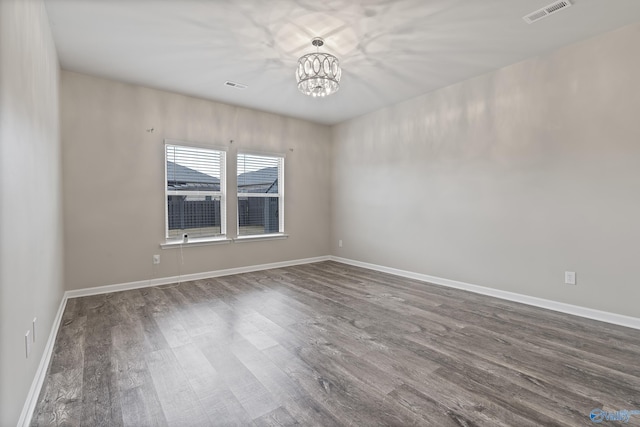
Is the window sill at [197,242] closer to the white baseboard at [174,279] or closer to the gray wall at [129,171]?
the gray wall at [129,171]

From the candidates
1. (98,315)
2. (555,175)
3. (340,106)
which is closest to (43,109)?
(98,315)

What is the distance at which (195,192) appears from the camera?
461cm

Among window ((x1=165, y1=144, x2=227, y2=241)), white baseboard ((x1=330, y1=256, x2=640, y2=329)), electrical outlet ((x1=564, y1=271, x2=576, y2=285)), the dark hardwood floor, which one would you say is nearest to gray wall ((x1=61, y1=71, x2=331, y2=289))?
window ((x1=165, y1=144, x2=227, y2=241))

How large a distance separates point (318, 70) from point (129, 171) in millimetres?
2946

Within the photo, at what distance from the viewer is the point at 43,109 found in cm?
238

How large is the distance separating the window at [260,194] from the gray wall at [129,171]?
196mm

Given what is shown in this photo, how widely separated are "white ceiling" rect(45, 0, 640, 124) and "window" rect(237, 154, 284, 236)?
149cm

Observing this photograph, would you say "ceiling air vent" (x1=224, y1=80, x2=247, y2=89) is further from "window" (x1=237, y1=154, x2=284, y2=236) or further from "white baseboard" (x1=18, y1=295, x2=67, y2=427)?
"white baseboard" (x1=18, y1=295, x2=67, y2=427)

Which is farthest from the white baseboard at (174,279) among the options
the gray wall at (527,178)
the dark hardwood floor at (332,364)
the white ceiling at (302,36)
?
the white ceiling at (302,36)

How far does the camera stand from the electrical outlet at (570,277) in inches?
123

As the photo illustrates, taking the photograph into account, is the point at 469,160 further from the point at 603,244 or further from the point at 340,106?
the point at 340,106

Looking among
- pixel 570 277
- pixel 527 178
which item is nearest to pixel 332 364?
pixel 570 277

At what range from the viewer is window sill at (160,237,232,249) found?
14.2 feet

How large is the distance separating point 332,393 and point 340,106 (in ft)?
14.1
